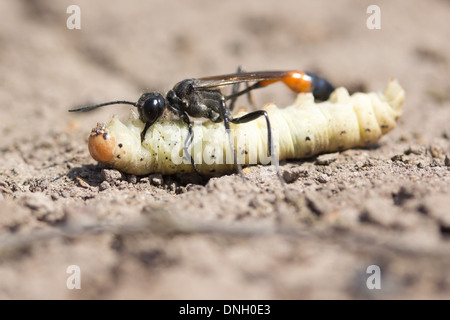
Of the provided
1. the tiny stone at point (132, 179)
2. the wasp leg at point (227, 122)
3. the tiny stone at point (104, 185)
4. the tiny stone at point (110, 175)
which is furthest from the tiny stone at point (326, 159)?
the tiny stone at point (104, 185)

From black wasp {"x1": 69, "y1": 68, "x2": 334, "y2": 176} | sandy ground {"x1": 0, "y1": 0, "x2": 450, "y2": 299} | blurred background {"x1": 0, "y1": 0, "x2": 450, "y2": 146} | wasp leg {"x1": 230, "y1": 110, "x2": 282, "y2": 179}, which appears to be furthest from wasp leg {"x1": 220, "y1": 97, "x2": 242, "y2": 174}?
blurred background {"x1": 0, "y1": 0, "x2": 450, "y2": 146}

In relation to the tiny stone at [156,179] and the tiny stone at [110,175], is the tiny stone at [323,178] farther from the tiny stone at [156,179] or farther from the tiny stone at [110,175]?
the tiny stone at [110,175]

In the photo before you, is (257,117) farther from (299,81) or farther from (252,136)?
(299,81)

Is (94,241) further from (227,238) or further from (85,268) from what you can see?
(227,238)

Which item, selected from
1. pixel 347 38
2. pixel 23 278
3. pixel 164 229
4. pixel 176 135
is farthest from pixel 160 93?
pixel 347 38

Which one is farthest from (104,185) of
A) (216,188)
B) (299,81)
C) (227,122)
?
(299,81)

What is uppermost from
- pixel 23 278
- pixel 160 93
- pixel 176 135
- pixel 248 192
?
pixel 160 93
